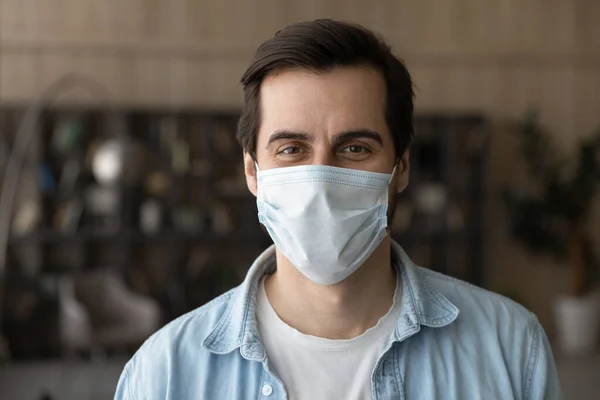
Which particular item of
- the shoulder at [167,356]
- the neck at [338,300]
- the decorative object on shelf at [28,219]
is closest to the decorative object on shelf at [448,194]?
the decorative object on shelf at [28,219]

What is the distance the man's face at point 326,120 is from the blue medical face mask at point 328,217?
0.03 metres

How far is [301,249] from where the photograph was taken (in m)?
1.54

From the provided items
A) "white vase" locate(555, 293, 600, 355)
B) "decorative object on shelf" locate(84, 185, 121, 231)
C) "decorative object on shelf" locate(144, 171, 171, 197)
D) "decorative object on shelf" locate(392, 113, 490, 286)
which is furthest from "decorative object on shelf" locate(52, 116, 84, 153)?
"white vase" locate(555, 293, 600, 355)

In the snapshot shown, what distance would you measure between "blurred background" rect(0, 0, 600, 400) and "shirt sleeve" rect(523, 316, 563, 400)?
212 inches

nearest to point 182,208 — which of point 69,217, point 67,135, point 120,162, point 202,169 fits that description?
point 202,169

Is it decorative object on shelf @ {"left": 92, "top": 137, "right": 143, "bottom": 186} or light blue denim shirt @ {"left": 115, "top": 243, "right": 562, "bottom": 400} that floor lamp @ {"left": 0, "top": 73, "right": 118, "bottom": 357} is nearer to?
decorative object on shelf @ {"left": 92, "top": 137, "right": 143, "bottom": 186}

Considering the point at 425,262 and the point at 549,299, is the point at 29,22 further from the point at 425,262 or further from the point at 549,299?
the point at 549,299

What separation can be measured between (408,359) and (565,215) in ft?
21.3

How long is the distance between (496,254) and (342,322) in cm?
702

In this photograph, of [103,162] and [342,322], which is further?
[103,162]

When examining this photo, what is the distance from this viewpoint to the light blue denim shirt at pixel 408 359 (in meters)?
1.49

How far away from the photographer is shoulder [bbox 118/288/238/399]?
1491mm

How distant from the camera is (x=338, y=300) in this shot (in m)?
1.54

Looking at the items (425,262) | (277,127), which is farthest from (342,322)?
(425,262)
